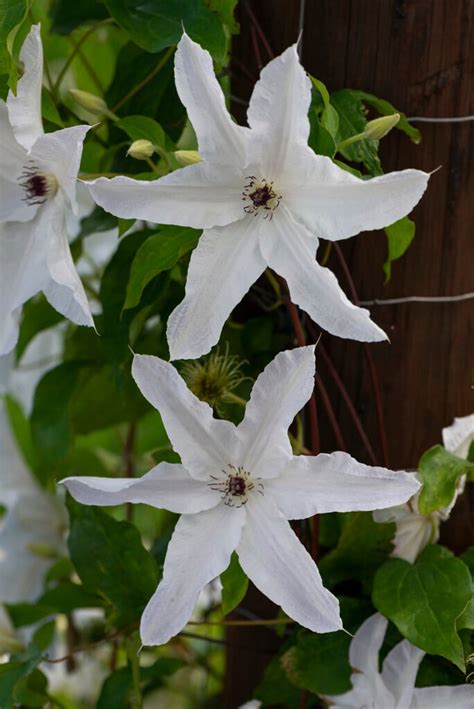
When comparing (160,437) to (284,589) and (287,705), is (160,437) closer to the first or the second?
(287,705)

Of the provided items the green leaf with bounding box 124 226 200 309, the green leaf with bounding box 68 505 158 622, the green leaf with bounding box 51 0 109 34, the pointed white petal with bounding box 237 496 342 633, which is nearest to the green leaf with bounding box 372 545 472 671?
the pointed white petal with bounding box 237 496 342 633

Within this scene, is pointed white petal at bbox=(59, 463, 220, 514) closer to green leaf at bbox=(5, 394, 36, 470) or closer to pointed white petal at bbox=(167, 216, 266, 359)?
pointed white petal at bbox=(167, 216, 266, 359)

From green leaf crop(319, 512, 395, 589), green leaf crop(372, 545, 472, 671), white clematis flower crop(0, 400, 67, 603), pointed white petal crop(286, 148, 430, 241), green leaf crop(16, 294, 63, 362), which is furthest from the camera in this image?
white clematis flower crop(0, 400, 67, 603)

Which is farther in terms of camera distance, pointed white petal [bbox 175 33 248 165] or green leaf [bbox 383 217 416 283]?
green leaf [bbox 383 217 416 283]

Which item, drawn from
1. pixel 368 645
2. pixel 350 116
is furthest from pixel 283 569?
pixel 350 116

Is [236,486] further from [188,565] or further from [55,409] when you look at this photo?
[55,409]

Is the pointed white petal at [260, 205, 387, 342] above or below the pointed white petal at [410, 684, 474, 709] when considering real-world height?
above

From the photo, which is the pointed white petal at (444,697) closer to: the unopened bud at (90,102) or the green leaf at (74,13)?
the unopened bud at (90,102)
